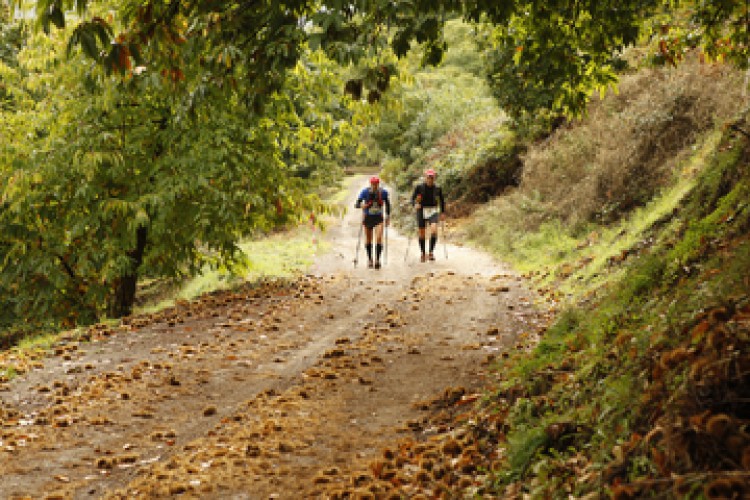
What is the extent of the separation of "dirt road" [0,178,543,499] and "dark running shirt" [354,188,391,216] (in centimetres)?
322

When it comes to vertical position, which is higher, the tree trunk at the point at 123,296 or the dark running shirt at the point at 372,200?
the dark running shirt at the point at 372,200

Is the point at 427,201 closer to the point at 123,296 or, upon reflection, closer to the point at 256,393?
the point at 123,296

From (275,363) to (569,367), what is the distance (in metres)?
Result: 4.23

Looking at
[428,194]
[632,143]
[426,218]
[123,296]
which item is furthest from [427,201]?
[123,296]

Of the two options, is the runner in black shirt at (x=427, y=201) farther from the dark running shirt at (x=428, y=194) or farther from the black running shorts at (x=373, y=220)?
the black running shorts at (x=373, y=220)

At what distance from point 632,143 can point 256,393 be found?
42.8ft

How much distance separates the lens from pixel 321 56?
1333 cm

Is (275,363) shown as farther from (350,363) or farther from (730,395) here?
(730,395)

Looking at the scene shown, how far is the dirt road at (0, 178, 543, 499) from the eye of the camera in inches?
205

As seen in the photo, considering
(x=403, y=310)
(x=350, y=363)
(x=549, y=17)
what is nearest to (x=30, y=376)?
(x=350, y=363)

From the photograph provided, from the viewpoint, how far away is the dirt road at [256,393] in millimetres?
5203

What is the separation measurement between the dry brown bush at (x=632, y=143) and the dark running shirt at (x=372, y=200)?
495cm

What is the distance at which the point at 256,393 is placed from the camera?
7426 mm

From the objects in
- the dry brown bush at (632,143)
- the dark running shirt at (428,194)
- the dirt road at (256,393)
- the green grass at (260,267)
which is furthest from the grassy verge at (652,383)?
the green grass at (260,267)
